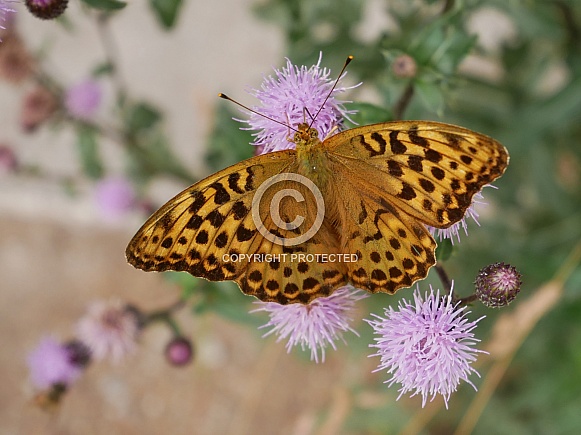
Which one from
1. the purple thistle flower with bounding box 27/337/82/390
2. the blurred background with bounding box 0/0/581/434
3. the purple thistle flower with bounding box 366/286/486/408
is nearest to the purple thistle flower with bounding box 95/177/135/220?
the blurred background with bounding box 0/0/581/434

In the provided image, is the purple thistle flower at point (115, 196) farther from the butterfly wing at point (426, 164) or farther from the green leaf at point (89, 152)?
the butterfly wing at point (426, 164)

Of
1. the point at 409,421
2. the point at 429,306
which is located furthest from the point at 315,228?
the point at 409,421

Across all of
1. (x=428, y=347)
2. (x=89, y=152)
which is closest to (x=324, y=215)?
(x=428, y=347)

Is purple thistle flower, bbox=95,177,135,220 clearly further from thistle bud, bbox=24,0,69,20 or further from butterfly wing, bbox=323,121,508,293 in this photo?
butterfly wing, bbox=323,121,508,293

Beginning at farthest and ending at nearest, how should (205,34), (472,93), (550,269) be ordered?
(205,34) < (472,93) < (550,269)

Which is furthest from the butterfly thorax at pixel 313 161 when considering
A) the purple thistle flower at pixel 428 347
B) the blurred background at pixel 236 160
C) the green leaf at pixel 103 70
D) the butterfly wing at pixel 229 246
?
the green leaf at pixel 103 70

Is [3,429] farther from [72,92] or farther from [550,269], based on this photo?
[550,269]
